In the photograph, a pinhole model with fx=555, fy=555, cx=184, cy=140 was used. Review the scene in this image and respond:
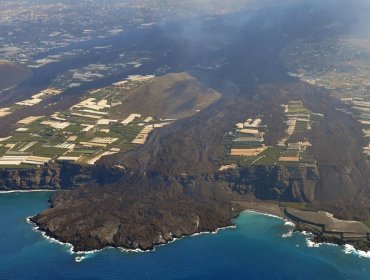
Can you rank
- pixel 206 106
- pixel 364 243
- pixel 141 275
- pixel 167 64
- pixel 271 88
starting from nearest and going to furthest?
pixel 141 275, pixel 364 243, pixel 206 106, pixel 271 88, pixel 167 64

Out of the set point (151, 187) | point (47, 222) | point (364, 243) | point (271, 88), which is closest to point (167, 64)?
point (271, 88)

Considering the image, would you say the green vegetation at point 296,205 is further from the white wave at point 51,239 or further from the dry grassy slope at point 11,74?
the dry grassy slope at point 11,74

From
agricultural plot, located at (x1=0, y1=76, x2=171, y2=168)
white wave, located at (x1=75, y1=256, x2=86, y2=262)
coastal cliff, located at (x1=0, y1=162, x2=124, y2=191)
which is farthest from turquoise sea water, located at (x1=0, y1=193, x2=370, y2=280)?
agricultural plot, located at (x1=0, y1=76, x2=171, y2=168)

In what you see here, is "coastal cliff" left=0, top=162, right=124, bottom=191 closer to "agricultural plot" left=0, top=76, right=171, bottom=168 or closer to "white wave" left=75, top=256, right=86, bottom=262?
"agricultural plot" left=0, top=76, right=171, bottom=168

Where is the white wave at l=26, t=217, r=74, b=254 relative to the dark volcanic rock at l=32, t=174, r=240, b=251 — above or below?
below

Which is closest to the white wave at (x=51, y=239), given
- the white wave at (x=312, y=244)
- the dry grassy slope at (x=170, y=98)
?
the white wave at (x=312, y=244)

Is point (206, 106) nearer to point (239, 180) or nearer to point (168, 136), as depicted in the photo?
point (168, 136)

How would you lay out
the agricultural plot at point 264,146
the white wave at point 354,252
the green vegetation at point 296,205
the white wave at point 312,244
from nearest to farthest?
the white wave at point 354,252 → the white wave at point 312,244 → the green vegetation at point 296,205 → the agricultural plot at point 264,146
